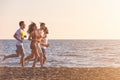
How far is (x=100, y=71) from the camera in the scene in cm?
1341

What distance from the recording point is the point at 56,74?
41.2 ft

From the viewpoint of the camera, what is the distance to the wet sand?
12.1 meters

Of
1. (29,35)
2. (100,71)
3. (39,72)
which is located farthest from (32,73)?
(100,71)

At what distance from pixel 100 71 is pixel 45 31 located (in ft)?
5.96

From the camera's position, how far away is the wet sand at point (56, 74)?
477 inches

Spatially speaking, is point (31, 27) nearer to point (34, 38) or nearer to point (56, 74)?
point (34, 38)

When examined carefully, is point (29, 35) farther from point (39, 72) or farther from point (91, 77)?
point (91, 77)

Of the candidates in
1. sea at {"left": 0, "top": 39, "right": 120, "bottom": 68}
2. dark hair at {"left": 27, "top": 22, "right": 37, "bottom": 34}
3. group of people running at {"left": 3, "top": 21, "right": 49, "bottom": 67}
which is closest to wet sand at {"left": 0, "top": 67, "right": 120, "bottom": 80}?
group of people running at {"left": 3, "top": 21, "right": 49, "bottom": 67}

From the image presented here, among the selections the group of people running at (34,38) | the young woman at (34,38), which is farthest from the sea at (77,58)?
the young woman at (34,38)

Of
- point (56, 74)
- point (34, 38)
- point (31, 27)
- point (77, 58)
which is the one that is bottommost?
point (77, 58)

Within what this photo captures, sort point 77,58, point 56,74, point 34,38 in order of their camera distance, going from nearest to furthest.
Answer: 1. point 56,74
2. point 34,38
3. point 77,58

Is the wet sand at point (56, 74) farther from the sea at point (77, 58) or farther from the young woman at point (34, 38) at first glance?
the sea at point (77, 58)

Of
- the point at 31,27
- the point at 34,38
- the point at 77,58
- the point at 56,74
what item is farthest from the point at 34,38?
the point at 77,58

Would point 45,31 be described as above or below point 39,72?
above
